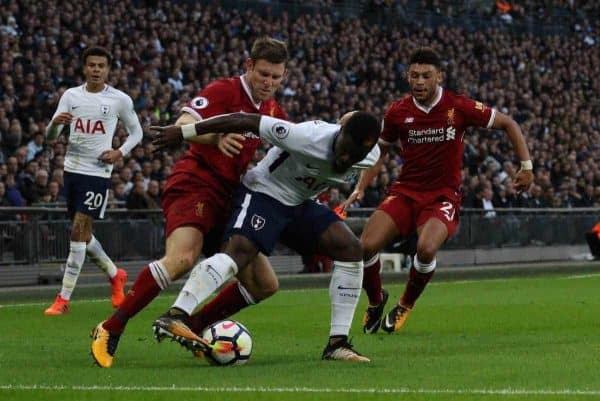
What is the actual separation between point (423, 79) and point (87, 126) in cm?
429

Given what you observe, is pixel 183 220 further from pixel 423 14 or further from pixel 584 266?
pixel 423 14

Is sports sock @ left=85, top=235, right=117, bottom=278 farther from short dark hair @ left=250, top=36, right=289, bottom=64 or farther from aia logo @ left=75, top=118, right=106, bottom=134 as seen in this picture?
short dark hair @ left=250, top=36, right=289, bottom=64

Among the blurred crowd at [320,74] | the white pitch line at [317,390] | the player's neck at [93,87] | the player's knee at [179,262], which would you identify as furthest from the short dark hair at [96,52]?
the white pitch line at [317,390]

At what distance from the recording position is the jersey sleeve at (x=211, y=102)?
9.88 metres

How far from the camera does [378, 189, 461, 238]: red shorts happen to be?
43.2ft

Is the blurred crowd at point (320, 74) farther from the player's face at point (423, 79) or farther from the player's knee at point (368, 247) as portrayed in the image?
the player's knee at point (368, 247)

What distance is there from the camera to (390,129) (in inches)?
530

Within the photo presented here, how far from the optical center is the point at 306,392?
7.93m

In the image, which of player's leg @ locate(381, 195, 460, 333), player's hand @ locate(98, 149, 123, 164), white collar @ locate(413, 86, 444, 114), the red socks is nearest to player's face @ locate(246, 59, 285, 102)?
the red socks

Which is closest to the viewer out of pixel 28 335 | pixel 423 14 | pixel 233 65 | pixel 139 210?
pixel 28 335

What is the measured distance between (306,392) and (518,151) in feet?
18.5

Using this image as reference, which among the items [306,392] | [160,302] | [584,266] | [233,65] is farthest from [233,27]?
[306,392]

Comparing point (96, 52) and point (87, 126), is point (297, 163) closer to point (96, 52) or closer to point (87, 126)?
point (96, 52)

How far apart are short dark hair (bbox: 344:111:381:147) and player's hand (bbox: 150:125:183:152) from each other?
1.10 meters
